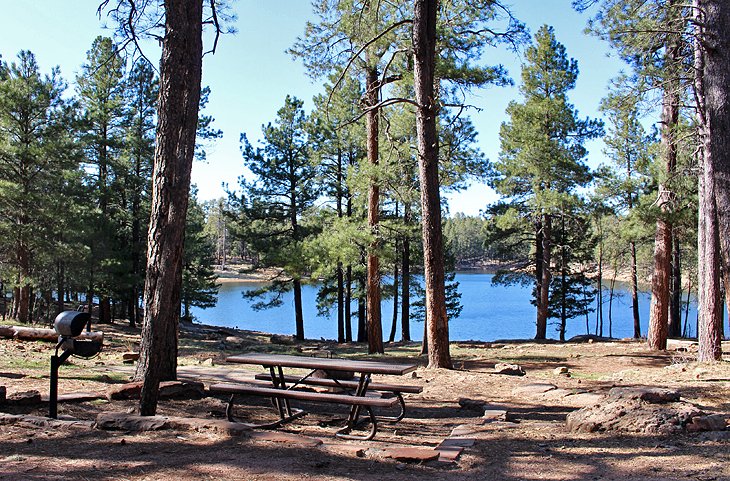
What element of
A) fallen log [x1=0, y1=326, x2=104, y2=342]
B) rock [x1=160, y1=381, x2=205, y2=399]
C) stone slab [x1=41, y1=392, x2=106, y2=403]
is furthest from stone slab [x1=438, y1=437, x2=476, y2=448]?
fallen log [x1=0, y1=326, x2=104, y2=342]

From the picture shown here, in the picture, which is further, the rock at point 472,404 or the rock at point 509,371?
the rock at point 509,371

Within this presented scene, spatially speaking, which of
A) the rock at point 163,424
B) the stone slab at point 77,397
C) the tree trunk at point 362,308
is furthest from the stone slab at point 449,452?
the tree trunk at point 362,308

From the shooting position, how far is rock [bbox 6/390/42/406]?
5496 millimetres

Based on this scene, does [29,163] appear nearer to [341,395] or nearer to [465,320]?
[341,395]

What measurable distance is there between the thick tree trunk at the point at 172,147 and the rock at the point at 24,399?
1238 mm

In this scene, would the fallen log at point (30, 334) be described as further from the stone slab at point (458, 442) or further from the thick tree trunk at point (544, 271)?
the thick tree trunk at point (544, 271)

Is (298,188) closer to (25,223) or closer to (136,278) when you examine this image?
(136,278)

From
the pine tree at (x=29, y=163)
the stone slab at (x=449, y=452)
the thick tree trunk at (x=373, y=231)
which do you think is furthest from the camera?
the pine tree at (x=29, y=163)

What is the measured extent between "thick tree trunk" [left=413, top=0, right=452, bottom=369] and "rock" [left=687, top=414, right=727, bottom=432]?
444 cm

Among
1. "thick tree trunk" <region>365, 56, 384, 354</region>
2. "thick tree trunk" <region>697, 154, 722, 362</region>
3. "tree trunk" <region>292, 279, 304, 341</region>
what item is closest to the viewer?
"thick tree trunk" <region>697, 154, 722, 362</region>

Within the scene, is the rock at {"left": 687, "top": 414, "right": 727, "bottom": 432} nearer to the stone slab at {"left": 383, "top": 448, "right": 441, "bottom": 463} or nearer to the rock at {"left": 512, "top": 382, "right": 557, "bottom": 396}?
the stone slab at {"left": 383, "top": 448, "right": 441, "bottom": 463}

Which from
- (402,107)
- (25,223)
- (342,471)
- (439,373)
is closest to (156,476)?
(342,471)

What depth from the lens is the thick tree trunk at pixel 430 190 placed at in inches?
342

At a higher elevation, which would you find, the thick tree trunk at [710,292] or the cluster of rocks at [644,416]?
the thick tree trunk at [710,292]
